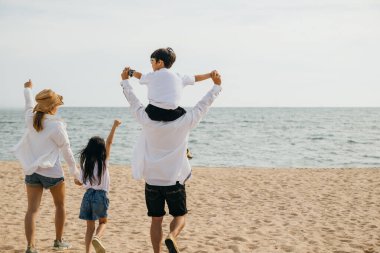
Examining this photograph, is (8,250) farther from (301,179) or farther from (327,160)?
(327,160)

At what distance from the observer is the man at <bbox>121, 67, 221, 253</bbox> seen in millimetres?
3549

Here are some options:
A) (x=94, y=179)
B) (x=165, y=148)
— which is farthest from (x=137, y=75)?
(x=94, y=179)

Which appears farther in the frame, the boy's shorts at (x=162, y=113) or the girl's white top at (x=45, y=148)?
the girl's white top at (x=45, y=148)

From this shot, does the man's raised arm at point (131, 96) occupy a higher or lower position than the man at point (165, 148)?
higher

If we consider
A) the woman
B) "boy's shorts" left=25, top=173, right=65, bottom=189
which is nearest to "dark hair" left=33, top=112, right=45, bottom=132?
the woman

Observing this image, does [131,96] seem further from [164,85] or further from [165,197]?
[165,197]

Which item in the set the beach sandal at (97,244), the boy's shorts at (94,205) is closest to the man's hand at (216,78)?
the boy's shorts at (94,205)

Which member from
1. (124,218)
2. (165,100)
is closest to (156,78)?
(165,100)

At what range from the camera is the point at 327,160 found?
23750 mm

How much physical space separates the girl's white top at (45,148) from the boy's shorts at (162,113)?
1435mm

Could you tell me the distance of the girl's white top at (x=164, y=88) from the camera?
346cm

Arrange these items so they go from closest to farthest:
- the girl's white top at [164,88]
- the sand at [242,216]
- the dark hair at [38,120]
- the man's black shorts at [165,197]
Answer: the girl's white top at [164,88] < the man's black shorts at [165,197] < the dark hair at [38,120] < the sand at [242,216]

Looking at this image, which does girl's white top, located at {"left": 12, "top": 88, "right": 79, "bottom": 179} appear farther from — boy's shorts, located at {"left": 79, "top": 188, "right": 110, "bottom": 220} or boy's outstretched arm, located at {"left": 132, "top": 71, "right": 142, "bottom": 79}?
boy's outstretched arm, located at {"left": 132, "top": 71, "right": 142, "bottom": 79}

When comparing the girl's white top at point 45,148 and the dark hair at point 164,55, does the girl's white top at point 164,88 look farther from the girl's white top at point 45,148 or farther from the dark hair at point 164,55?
the girl's white top at point 45,148
